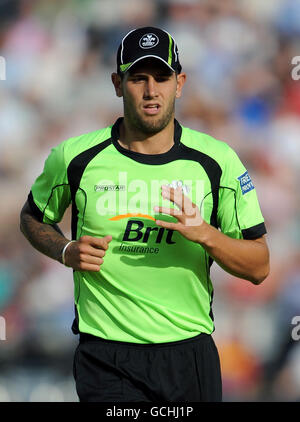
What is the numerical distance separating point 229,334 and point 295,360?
1.24 ft

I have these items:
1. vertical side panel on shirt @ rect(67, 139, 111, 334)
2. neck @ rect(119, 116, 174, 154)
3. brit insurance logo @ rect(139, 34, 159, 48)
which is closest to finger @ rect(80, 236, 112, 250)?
vertical side panel on shirt @ rect(67, 139, 111, 334)

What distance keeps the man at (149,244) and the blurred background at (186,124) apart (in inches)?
50.1

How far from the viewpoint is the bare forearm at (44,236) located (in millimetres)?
2471

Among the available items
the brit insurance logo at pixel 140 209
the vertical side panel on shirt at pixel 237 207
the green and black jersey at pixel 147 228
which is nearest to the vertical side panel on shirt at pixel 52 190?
the green and black jersey at pixel 147 228

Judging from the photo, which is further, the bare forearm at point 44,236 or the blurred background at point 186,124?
the blurred background at point 186,124

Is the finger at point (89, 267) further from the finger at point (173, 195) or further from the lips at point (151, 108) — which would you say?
the lips at point (151, 108)

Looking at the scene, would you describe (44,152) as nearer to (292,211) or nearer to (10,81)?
(10,81)

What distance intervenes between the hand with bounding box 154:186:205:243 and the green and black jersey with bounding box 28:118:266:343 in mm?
204

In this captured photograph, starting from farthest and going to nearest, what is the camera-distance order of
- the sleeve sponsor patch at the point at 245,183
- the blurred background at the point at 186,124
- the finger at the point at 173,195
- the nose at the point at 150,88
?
the blurred background at the point at 186,124, the sleeve sponsor patch at the point at 245,183, the nose at the point at 150,88, the finger at the point at 173,195

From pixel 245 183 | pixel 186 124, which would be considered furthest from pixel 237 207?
pixel 186 124

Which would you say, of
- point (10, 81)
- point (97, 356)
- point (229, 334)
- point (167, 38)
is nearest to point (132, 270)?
point (97, 356)

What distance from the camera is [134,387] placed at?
2326 millimetres

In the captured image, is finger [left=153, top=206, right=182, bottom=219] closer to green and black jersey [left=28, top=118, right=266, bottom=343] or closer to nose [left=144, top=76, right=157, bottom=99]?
green and black jersey [left=28, top=118, right=266, bottom=343]

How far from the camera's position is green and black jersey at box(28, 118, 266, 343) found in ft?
7.69
